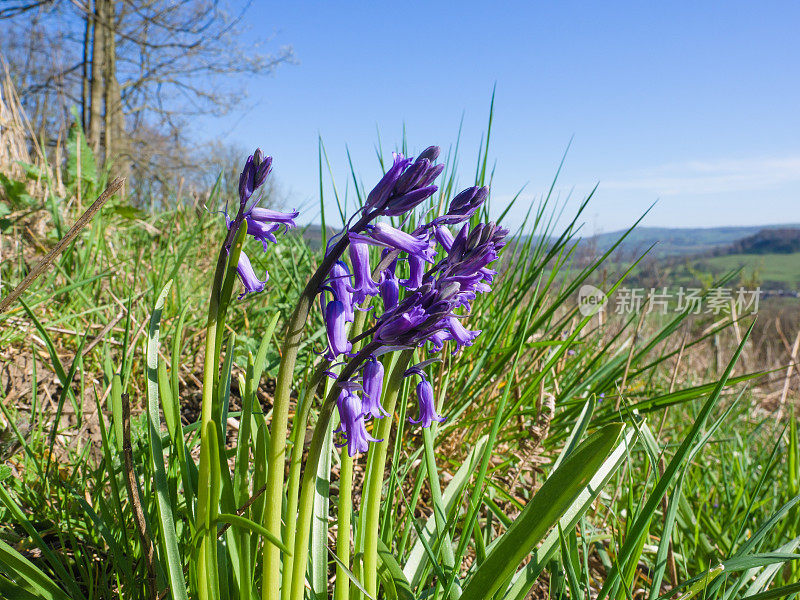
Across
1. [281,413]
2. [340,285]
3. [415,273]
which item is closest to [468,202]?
[415,273]

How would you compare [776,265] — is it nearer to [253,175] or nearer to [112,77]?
[112,77]

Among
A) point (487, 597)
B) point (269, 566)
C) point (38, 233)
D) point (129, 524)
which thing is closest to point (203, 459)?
point (269, 566)

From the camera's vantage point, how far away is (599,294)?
279 cm

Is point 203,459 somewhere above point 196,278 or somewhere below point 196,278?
below

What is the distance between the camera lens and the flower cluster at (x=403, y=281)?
1120 millimetres

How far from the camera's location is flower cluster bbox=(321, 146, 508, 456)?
3.67 ft

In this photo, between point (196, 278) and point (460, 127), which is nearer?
point (460, 127)

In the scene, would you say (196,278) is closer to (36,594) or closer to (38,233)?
(38,233)

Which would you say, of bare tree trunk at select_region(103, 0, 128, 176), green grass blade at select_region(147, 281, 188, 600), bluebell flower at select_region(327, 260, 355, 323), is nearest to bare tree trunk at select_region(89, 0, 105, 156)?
bare tree trunk at select_region(103, 0, 128, 176)

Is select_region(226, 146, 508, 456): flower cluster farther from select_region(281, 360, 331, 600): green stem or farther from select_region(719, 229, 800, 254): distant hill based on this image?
select_region(719, 229, 800, 254): distant hill

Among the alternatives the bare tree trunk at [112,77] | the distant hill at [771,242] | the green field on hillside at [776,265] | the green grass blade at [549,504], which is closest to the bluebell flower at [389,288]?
the green grass blade at [549,504]

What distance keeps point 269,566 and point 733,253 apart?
116 metres

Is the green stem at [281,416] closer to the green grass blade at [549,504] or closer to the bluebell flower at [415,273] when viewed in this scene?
the bluebell flower at [415,273]

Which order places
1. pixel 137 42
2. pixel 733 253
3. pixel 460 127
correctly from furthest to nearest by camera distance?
pixel 733 253
pixel 137 42
pixel 460 127
